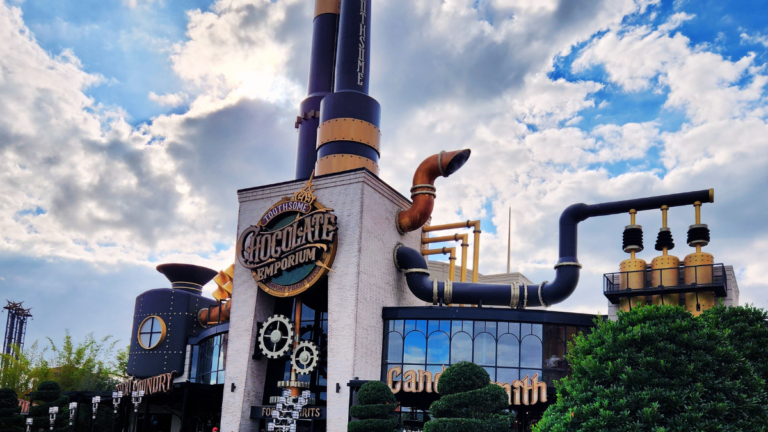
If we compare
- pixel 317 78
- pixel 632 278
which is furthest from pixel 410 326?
pixel 317 78

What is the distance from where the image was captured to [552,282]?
126 ft

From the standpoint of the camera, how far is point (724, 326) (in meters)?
23.0

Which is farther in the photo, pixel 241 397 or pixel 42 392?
pixel 42 392

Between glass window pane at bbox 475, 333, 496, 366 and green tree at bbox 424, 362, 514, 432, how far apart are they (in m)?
9.31

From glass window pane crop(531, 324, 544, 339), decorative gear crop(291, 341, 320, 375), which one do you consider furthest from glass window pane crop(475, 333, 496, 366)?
decorative gear crop(291, 341, 320, 375)

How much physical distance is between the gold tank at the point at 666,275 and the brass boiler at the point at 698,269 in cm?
53

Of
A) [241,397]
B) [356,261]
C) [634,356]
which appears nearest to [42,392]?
[241,397]

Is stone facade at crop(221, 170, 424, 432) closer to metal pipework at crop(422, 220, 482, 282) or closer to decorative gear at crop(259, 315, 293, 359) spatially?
decorative gear at crop(259, 315, 293, 359)

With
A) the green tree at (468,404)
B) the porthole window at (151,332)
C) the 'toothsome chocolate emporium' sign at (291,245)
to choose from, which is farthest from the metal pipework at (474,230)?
the porthole window at (151,332)

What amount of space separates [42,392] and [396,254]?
26225 mm

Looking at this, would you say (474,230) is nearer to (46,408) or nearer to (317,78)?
(317,78)

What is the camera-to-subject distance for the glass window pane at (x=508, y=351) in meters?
36.0

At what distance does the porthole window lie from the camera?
1953 inches

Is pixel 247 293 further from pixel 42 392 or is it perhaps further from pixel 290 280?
pixel 42 392
